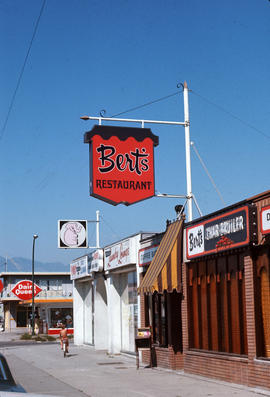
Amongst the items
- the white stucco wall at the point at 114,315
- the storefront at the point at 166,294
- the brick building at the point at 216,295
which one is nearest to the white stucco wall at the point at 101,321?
the white stucco wall at the point at 114,315

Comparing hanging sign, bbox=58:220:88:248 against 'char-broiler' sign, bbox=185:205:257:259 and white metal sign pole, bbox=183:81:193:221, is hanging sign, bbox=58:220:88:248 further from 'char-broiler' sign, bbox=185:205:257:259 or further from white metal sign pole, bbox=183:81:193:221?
'char-broiler' sign, bbox=185:205:257:259

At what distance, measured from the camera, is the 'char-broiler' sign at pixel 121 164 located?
21.1 m

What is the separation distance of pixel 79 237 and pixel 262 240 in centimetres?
1832

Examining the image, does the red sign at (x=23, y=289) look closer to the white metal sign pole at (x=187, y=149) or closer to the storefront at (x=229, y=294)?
the white metal sign pole at (x=187, y=149)

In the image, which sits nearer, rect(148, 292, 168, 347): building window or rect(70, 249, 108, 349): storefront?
rect(148, 292, 168, 347): building window

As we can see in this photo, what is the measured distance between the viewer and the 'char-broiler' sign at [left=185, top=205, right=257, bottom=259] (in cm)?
1634

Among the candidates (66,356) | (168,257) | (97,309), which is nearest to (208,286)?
(168,257)

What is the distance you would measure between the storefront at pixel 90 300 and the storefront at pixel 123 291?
1.60 m

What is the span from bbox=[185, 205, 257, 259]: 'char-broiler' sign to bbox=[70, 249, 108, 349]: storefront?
12217mm

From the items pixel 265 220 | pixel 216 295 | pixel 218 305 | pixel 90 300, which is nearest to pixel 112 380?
pixel 218 305

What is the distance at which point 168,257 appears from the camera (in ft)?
69.4

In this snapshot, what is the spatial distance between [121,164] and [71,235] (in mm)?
12378

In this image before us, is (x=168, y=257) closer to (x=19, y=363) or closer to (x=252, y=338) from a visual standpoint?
(x=252, y=338)

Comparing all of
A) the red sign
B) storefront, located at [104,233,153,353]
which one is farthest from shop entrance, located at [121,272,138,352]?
the red sign
